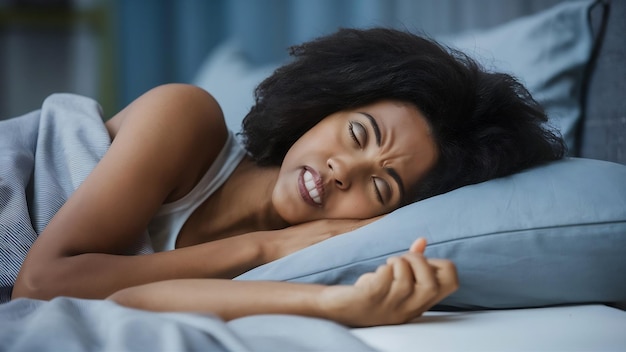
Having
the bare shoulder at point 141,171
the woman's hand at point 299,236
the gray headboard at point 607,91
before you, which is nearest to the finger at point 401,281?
the woman's hand at point 299,236

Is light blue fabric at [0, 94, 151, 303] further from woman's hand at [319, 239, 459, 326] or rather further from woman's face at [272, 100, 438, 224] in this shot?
woman's hand at [319, 239, 459, 326]

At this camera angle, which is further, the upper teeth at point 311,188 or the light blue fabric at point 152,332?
the upper teeth at point 311,188

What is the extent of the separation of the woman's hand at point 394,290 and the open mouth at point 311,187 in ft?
1.16

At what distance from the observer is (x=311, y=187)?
124 cm

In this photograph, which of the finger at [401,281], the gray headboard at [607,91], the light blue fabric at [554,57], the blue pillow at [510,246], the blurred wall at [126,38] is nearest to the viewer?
the finger at [401,281]

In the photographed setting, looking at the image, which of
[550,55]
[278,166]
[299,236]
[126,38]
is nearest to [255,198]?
[278,166]

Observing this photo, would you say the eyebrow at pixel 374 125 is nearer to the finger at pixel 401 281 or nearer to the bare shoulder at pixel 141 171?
the bare shoulder at pixel 141 171

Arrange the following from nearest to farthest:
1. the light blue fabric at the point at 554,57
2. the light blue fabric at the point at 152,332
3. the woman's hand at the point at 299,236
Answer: the light blue fabric at the point at 152,332 < the woman's hand at the point at 299,236 < the light blue fabric at the point at 554,57

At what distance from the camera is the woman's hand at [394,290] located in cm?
87

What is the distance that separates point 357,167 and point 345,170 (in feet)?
0.08

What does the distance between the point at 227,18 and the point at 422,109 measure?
2.07 meters

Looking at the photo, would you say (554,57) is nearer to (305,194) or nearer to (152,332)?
(305,194)

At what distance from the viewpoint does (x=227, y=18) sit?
3.23 m

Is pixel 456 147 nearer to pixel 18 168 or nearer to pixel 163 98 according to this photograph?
pixel 163 98
